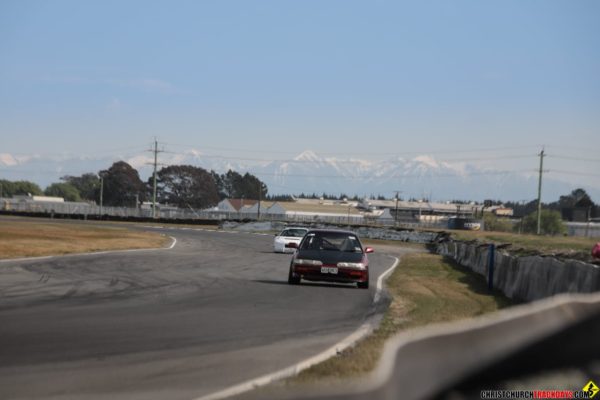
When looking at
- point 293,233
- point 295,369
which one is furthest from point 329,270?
point 293,233

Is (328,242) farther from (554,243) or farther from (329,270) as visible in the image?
(554,243)

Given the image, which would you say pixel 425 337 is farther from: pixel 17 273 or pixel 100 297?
pixel 17 273

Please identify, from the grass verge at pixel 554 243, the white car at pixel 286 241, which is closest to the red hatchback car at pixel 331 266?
the grass verge at pixel 554 243

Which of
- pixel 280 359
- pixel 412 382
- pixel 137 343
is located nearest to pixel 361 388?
pixel 412 382

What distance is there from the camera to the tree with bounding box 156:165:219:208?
174875 mm

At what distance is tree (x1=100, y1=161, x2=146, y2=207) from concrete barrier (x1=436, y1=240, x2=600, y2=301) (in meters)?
156

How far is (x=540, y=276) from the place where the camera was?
55.3ft

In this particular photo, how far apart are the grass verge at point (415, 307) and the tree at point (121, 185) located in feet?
483

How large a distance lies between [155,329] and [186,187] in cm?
16734

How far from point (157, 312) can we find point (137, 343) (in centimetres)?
353

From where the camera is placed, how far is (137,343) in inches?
408

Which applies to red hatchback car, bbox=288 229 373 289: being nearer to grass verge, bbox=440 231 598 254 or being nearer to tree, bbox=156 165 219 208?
grass verge, bbox=440 231 598 254

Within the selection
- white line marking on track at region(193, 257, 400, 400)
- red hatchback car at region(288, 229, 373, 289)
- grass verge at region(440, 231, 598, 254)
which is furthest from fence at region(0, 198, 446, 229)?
white line marking on track at region(193, 257, 400, 400)

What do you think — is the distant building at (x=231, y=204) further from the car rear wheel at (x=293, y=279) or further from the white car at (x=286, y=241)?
the car rear wheel at (x=293, y=279)
